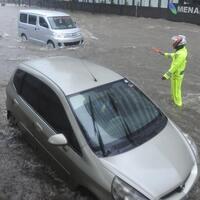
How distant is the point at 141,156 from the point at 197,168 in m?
0.86

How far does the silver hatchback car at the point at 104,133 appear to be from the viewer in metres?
4.78

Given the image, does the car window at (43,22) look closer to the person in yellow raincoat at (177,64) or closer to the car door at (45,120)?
the person in yellow raincoat at (177,64)

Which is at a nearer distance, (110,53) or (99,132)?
(99,132)

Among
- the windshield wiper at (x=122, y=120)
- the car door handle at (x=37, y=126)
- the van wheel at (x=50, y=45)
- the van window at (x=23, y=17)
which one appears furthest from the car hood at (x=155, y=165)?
the van window at (x=23, y=17)

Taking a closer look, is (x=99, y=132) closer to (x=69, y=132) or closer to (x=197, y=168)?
(x=69, y=132)

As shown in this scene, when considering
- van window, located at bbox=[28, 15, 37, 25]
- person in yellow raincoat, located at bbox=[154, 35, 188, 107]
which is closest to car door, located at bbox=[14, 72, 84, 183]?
person in yellow raincoat, located at bbox=[154, 35, 188, 107]

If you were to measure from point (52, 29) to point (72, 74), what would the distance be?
14.5 metres

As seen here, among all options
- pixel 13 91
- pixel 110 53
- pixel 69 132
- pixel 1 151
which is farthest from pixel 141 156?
pixel 110 53

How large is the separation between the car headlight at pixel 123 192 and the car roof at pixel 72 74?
5.60 ft

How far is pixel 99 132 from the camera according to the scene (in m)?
5.36

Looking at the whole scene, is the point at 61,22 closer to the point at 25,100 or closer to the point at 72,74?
the point at 25,100

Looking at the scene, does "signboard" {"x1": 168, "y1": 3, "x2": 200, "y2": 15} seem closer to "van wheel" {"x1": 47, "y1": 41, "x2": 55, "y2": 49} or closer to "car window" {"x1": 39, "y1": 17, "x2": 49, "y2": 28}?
"car window" {"x1": 39, "y1": 17, "x2": 49, "y2": 28}

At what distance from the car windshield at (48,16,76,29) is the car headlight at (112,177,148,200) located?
1669cm

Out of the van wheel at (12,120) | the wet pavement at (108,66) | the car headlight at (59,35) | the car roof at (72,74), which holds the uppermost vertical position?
the car roof at (72,74)
